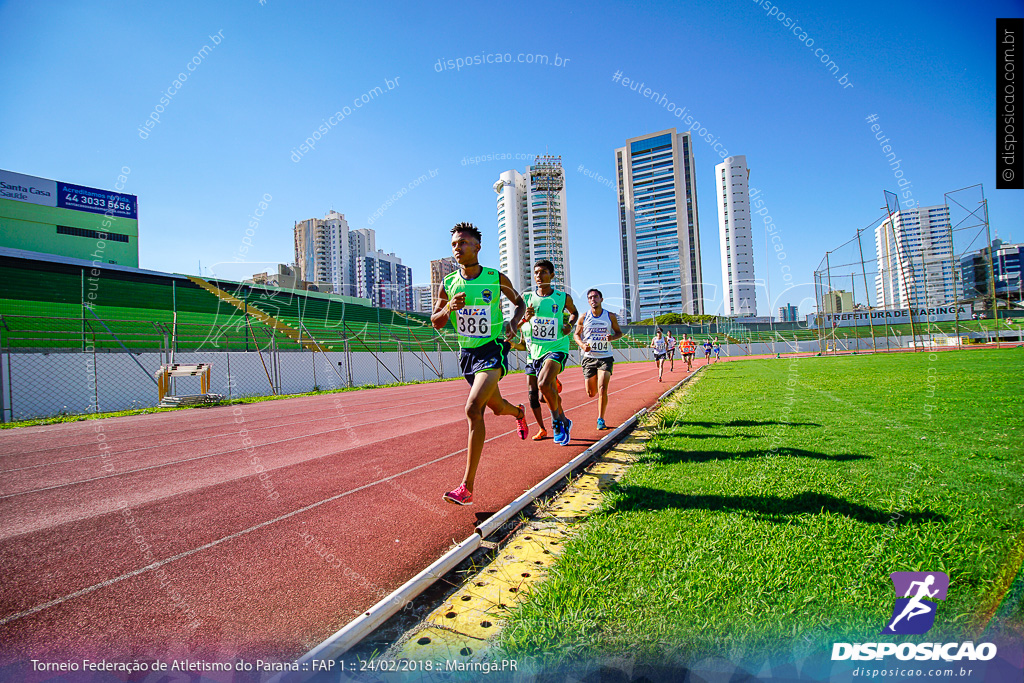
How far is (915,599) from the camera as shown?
2049 millimetres

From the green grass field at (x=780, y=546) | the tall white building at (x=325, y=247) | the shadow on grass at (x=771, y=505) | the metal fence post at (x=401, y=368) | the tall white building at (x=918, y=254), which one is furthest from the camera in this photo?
the tall white building at (x=325, y=247)

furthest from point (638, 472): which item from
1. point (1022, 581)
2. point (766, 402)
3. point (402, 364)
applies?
point (402, 364)

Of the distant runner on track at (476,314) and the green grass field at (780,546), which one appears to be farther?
the distant runner on track at (476,314)

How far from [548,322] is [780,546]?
3940 millimetres

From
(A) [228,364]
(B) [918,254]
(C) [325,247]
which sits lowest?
(A) [228,364]

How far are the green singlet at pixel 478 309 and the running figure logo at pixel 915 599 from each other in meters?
2.90

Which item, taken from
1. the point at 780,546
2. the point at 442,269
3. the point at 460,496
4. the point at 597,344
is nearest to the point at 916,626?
the point at 780,546

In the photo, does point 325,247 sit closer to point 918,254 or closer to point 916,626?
point 918,254

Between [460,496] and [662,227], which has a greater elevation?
[662,227]

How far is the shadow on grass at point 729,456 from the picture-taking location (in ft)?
14.9

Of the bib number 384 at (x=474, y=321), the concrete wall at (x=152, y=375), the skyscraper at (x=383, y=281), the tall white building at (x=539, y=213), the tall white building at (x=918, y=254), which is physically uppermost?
the skyscraper at (x=383, y=281)

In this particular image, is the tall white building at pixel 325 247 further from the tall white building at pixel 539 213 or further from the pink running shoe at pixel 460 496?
the pink running shoe at pixel 460 496

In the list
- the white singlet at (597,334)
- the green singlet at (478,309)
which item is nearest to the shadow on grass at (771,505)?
the green singlet at (478,309)

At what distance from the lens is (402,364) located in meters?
24.9
